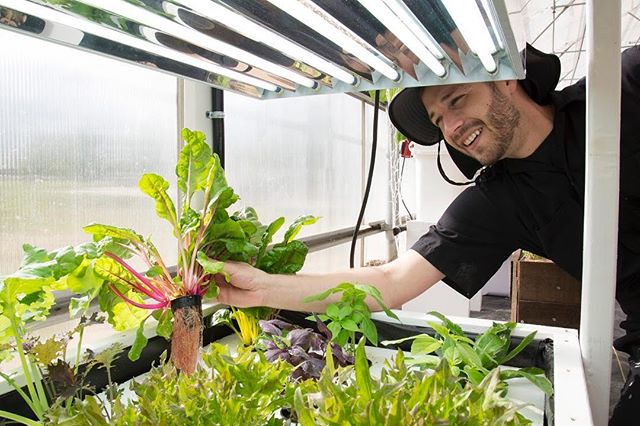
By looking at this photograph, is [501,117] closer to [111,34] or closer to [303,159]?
[111,34]

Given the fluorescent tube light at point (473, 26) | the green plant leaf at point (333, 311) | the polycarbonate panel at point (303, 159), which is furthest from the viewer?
the polycarbonate panel at point (303, 159)

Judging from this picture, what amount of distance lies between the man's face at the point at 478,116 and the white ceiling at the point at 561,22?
2.98 m

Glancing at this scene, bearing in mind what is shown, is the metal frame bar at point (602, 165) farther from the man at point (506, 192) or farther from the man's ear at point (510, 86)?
the man's ear at point (510, 86)

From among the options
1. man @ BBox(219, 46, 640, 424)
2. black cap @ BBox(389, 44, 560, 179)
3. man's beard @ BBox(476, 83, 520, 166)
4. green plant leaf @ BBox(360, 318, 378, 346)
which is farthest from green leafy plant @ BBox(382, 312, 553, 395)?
black cap @ BBox(389, 44, 560, 179)

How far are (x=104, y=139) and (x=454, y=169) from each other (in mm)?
2296

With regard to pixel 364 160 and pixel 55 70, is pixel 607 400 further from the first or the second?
pixel 364 160

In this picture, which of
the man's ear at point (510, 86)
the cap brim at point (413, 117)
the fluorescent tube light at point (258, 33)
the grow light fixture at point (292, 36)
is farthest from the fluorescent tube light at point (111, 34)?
the man's ear at point (510, 86)

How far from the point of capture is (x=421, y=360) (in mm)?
725

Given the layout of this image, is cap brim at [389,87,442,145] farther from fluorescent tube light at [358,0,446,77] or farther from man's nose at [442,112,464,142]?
fluorescent tube light at [358,0,446,77]

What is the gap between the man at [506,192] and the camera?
0.97 metres

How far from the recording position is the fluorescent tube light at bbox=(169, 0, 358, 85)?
1.55 ft

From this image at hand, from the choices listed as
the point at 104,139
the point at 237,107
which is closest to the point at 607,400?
the point at 104,139

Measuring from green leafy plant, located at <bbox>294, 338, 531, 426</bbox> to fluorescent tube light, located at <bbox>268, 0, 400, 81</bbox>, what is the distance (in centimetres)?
35

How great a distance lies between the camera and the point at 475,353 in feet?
2.41
